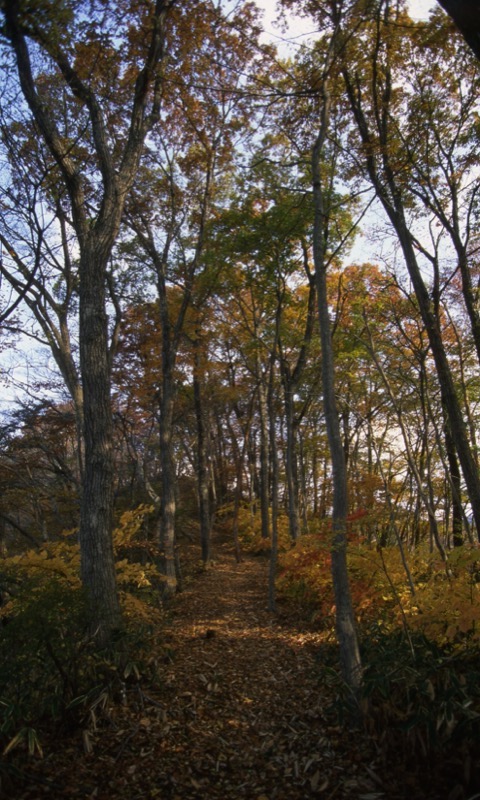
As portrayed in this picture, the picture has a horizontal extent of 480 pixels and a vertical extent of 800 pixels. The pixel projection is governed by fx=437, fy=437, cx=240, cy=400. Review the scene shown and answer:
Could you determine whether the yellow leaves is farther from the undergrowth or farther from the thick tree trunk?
the undergrowth

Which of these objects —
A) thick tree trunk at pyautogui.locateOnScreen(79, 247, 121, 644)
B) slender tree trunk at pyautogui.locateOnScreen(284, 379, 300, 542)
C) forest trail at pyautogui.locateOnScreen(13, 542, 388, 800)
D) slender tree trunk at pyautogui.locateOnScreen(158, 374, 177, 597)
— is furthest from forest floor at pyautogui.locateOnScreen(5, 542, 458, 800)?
slender tree trunk at pyautogui.locateOnScreen(284, 379, 300, 542)

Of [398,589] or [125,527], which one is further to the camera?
[125,527]

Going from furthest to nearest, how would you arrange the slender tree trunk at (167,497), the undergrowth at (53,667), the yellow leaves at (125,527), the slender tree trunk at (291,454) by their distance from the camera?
1. the slender tree trunk at (291,454)
2. the slender tree trunk at (167,497)
3. the yellow leaves at (125,527)
4. the undergrowth at (53,667)

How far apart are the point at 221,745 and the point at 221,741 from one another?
0.18ft

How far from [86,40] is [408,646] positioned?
7.53 m

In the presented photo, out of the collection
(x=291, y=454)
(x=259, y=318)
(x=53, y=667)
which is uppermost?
(x=259, y=318)

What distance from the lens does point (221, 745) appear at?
346cm

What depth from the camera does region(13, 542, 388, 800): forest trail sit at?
2891 mm

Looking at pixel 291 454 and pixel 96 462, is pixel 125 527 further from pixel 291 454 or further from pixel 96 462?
pixel 291 454

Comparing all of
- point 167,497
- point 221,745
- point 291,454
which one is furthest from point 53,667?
point 291,454

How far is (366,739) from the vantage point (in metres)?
3.22

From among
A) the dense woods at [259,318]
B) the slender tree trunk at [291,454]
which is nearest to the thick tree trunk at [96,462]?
the dense woods at [259,318]

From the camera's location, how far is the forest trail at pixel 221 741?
289cm

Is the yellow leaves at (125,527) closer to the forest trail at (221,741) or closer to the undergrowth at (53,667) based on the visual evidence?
the forest trail at (221,741)
